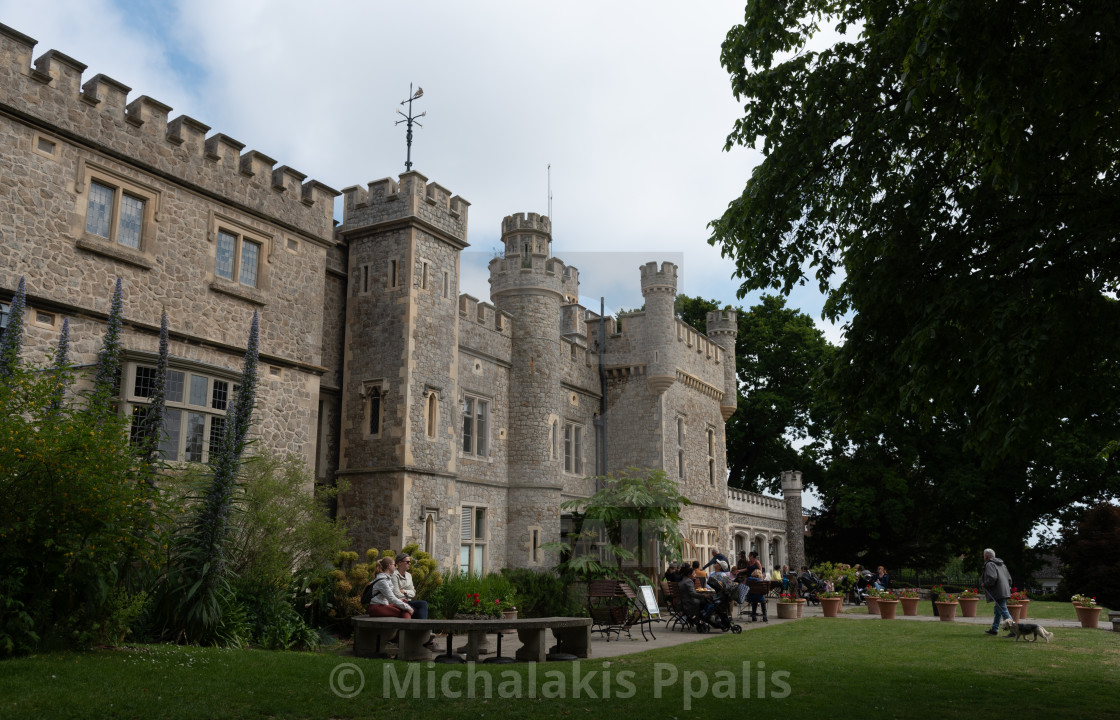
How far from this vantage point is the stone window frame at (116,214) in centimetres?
1269

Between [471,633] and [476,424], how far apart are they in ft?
36.6

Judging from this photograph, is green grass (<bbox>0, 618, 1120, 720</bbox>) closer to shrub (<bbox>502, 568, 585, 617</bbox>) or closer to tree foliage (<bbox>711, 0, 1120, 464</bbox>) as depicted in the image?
tree foliage (<bbox>711, 0, 1120, 464</bbox>)

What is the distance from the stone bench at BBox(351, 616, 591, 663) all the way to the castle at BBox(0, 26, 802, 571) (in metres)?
4.60

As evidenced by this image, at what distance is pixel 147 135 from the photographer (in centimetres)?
1376

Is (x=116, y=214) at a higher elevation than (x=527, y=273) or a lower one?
lower

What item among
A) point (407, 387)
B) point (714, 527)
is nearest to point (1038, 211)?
point (407, 387)

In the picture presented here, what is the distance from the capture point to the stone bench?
1002 cm

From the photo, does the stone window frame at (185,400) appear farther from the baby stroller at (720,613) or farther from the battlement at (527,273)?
the battlement at (527,273)

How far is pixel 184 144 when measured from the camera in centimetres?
1438

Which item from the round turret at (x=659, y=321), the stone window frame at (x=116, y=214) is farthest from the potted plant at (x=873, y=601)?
the stone window frame at (x=116, y=214)

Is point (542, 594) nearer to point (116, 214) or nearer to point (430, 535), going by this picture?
point (430, 535)

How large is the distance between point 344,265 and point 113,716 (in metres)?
13.3

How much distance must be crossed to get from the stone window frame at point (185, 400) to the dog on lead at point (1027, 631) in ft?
41.8

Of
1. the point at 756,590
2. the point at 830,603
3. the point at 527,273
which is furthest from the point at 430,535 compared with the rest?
the point at 830,603
